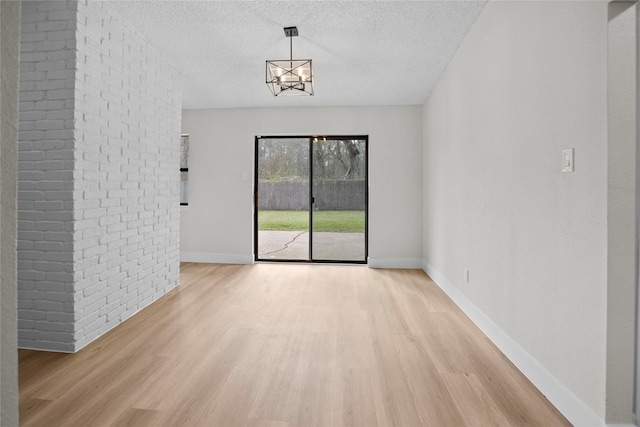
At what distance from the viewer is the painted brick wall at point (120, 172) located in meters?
2.54

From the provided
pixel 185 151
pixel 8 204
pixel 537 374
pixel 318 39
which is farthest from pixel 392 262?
pixel 8 204

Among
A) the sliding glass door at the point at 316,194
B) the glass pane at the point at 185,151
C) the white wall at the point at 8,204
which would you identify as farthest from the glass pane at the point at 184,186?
the white wall at the point at 8,204

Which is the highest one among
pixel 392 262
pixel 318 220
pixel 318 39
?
pixel 318 39

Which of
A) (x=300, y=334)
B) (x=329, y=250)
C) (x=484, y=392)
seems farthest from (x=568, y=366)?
(x=329, y=250)

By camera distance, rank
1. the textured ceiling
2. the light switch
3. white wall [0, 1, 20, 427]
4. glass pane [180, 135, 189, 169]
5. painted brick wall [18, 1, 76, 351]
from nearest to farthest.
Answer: white wall [0, 1, 20, 427]
the light switch
painted brick wall [18, 1, 76, 351]
the textured ceiling
glass pane [180, 135, 189, 169]

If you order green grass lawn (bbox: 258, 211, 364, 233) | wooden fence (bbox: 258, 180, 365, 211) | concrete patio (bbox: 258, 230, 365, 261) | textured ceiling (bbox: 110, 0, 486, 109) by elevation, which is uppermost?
textured ceiling (bbox: 110, 0, 486, 109)

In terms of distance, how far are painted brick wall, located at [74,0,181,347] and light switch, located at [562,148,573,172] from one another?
288 centimetres

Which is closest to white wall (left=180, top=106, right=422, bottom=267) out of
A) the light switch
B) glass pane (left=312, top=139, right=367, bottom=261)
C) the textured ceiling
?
glass pane (left=312, top=139, right=367, bottom=261)

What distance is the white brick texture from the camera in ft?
8.02

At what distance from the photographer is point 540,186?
196cm

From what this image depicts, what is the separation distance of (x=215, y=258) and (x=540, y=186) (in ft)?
15.5

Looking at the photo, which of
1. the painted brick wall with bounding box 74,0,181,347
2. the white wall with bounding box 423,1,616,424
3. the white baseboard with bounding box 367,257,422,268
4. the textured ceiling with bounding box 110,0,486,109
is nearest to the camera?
the white wall with bounding box 423,1,616,424

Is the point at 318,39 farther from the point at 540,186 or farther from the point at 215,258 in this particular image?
the point at 215,258

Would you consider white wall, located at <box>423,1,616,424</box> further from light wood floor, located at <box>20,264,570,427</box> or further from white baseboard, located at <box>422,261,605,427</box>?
light wood floor, located at <box>20,264,570,427</box>
